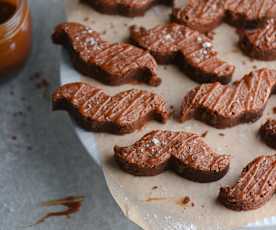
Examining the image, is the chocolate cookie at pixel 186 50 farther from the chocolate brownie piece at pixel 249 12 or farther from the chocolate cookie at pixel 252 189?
Result: the chocolate cookie at pixel 252 189

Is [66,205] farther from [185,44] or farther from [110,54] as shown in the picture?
[185,44]

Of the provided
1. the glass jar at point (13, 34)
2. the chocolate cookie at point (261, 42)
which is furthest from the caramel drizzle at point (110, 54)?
the chocolate cookie at point (261, 42)

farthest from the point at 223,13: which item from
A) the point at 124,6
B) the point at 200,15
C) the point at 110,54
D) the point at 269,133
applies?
the point at 269,133

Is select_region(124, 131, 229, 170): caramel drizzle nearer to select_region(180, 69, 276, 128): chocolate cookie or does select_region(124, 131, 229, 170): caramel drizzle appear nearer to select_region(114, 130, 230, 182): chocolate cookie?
select_region(114, 130, 230, 182): chocolate cookie

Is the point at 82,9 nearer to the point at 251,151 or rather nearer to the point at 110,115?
the point at 110,115

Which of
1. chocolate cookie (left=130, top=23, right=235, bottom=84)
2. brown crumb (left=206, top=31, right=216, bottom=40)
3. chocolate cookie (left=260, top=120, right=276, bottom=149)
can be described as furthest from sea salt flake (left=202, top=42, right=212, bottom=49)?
chocolate cookie (left=260, top=120, right=276, bottom=149)
